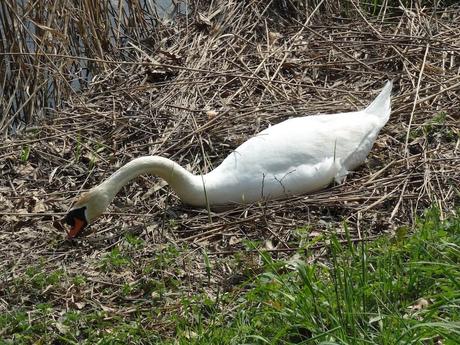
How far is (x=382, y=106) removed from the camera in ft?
21.8

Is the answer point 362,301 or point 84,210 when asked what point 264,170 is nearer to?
point 84,210

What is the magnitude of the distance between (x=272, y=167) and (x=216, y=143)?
796 mm

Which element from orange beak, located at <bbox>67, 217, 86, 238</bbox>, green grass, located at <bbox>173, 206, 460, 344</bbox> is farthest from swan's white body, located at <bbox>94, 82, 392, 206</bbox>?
green grass, located at <bbox>173, 206, 460, 344</bbox>

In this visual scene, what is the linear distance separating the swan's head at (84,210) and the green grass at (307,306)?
378 mm

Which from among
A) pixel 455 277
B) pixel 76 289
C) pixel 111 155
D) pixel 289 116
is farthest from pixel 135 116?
pixel 455 277

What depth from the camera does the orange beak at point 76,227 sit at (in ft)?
19.1

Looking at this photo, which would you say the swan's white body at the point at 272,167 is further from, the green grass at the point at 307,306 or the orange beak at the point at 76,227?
the green grass at the point at 307,306

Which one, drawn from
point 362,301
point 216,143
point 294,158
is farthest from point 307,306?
point 216,143

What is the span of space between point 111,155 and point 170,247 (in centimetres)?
141

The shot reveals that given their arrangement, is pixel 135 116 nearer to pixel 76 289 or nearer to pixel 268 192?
pixel 268 192

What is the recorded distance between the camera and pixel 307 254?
536 cm

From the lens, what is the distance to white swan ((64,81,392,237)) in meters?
5.91

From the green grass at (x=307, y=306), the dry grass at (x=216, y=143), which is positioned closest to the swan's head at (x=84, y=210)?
the dry grass at (x=216, y=143)

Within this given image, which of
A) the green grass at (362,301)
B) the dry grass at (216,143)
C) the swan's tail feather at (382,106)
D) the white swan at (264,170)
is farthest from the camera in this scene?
the swan's tail feather at (382,106)
